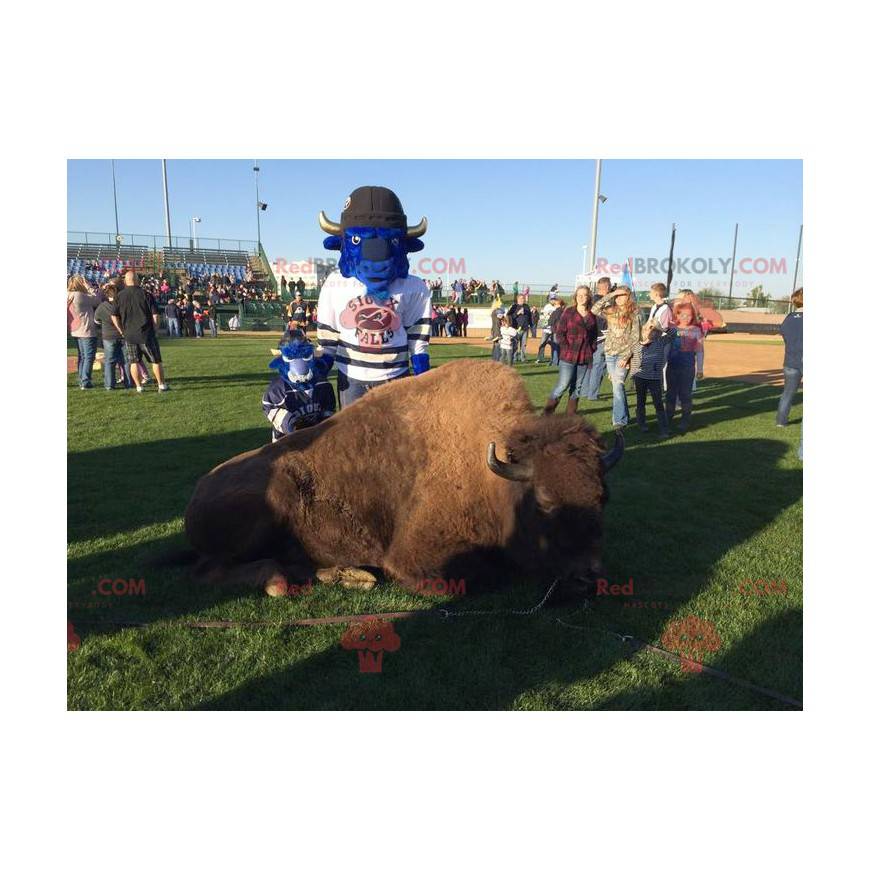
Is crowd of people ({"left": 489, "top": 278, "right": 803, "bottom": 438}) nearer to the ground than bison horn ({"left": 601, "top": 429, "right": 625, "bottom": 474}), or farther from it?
farther from it

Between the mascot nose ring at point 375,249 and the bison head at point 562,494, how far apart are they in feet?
7.28

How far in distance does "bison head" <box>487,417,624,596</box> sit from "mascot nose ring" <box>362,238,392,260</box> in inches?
87.3

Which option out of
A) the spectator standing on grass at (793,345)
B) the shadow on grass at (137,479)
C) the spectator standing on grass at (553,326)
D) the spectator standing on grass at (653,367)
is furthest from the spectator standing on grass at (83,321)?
the spectator standing on grass at (793,345)

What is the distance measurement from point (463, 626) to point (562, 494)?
43.2 inches

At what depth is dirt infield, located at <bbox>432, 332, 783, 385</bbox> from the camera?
54.8 feet

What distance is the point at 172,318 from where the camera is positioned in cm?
2653

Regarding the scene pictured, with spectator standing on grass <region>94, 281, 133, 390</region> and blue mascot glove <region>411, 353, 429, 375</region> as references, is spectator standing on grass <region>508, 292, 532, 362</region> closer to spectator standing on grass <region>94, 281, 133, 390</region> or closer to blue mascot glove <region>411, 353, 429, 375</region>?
spectator standing on grass <region>94, 281, 133, 390</region>

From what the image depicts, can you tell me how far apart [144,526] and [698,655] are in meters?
4.69

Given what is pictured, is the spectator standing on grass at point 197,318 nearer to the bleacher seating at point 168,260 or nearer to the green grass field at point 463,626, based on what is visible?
the bleacher seating at point 168,260

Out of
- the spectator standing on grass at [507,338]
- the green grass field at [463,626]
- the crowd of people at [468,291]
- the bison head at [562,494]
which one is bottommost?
the green grass field at [463,626]

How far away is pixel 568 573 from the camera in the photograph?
12.4 feet

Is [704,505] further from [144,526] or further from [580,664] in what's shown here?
[144,526]

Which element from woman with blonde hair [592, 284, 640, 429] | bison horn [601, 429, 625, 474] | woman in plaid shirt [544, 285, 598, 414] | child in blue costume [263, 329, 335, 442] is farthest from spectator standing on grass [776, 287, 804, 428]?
child in blue costume [263, 329, 335, 442]

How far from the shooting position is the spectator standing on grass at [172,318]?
87.1ft
